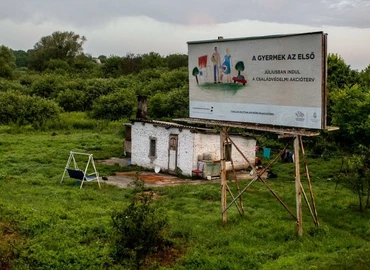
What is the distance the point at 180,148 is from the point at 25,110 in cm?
2258

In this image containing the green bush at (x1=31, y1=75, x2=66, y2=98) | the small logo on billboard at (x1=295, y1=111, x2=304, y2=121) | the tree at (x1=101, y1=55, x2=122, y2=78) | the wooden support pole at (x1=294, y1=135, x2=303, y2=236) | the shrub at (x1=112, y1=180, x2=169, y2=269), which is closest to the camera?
the shrub at (x1=112, y1=180, x2=169, y2=269)

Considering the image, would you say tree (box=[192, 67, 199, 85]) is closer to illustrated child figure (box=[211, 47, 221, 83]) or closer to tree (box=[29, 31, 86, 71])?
illustrated child figure (box=[211, 47, 221, 83])

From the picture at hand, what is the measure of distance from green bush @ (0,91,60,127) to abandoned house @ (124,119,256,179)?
17396mm

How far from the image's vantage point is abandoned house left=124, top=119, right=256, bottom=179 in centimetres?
2169

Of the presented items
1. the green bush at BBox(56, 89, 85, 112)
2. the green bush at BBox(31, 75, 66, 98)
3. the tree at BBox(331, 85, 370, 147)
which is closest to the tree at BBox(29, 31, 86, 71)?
the green bush at BBox(31, 75, 66, 98)

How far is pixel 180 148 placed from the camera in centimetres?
2222

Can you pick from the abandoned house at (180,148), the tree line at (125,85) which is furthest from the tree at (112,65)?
the abandoned house at (180,148)

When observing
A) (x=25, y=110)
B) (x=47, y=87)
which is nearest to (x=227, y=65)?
(x=25, y=110)

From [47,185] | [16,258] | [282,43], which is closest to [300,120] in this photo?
[282,43]

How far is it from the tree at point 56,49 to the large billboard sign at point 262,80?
72835 mm

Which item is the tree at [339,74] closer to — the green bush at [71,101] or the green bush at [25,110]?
the green bush at [25,110]

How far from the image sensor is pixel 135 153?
966 inches

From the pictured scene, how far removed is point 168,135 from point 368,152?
34.3 ft

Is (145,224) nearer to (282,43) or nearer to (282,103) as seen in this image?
(282,103)
